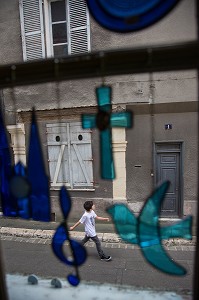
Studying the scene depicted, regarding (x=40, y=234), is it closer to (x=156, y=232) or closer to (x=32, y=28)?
(x=156, y=232)

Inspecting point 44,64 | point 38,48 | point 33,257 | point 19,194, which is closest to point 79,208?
point 33,257

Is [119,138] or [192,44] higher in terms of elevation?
[192,44]

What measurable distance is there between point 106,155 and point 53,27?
20.3ft

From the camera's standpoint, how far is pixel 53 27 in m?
6.94

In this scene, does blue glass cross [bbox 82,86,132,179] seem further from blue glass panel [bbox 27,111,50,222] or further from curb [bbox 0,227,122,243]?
curb [bbox 0,227,122,243]

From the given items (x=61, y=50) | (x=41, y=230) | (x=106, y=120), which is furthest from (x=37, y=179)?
(x=61, y=50)

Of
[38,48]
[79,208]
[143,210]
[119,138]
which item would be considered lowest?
[79,208]

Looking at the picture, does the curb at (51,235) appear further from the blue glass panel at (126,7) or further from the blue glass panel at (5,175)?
the blue glass panel at (126,7)

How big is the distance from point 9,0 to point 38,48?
153 cm

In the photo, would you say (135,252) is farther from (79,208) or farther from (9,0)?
(9,0)

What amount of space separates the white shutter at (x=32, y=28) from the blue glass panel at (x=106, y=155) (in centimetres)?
586

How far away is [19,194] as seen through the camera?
2.20m

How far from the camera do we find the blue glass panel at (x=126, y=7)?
1.86 metres

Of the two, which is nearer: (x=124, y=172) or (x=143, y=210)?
(x=143, y=210)
